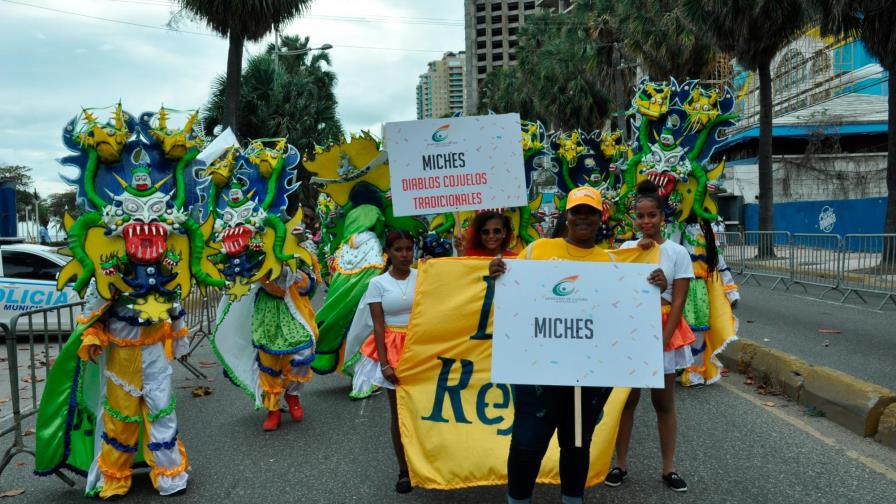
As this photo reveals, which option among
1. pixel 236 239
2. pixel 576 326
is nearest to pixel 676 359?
pixel 576 326

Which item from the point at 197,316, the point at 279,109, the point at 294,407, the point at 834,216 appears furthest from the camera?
the point at 279,109

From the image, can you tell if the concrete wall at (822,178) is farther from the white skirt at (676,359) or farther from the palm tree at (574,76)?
the white skirt at (676,359)

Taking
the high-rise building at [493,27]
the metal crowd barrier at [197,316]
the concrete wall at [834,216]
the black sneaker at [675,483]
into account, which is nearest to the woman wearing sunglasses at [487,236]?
the black sneaker at [675,483]

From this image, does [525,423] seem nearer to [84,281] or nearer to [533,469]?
[533,469]

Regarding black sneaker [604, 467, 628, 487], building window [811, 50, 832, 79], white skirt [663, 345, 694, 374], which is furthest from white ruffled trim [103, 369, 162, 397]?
building window [811, 50, 832, 79]

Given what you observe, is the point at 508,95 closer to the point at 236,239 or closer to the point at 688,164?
the point at 688,164

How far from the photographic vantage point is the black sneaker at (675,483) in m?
4.30

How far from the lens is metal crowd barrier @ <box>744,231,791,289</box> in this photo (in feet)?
49.5

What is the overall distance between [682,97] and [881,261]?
611 cm

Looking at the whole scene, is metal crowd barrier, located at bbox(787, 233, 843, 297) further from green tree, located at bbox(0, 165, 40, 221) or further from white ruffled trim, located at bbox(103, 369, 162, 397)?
green tree, located at bbox(0, 165, 40, 221)

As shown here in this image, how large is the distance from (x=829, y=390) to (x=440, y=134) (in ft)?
11.5

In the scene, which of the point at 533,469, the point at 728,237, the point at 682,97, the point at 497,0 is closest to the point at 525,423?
the point at 533,469

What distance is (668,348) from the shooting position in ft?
13.7

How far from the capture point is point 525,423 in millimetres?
3516
